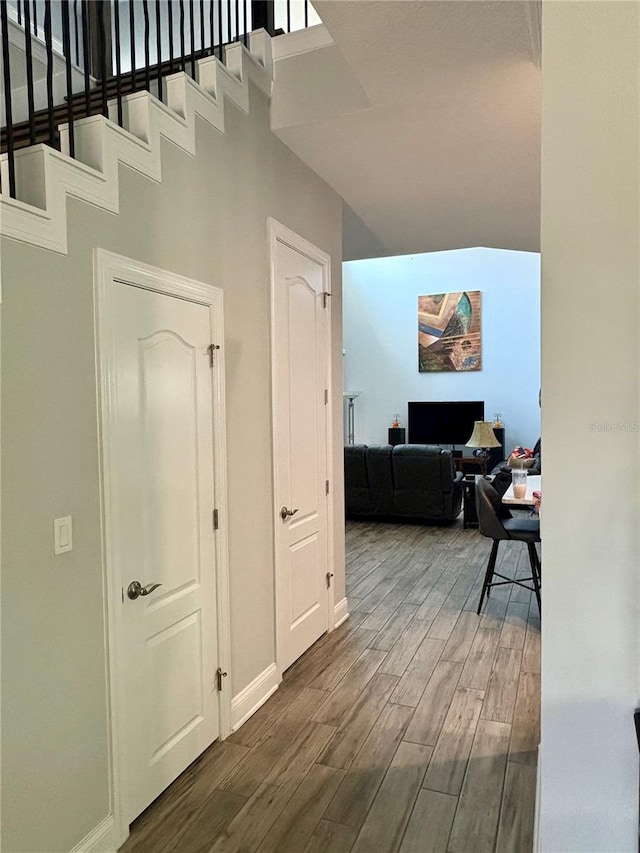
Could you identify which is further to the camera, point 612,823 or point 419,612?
point 419,612

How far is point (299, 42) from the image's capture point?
2.85m

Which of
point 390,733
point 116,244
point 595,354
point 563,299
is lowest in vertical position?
point 390,733

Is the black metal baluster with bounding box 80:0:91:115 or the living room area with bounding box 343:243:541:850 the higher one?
the black metal baluster with bounding box 80:0:91:115

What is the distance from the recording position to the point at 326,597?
12.4ft

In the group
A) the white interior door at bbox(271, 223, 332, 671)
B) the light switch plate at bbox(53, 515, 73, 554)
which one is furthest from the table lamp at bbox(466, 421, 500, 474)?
the light switch plate at bbox(53, 515, 73, 554)

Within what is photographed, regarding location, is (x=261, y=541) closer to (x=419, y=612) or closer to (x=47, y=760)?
(x=47, y=760)

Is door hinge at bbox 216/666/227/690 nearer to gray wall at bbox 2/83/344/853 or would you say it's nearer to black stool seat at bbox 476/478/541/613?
gray wall at bbox 2/83/344/853

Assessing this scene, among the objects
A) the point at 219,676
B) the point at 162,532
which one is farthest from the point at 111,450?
the point at 219,676

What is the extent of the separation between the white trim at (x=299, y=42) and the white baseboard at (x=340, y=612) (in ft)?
10.8

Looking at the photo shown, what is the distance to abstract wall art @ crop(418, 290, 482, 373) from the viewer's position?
9930mm

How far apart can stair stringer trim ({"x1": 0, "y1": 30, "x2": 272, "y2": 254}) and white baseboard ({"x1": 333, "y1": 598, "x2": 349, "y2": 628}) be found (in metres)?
2.92

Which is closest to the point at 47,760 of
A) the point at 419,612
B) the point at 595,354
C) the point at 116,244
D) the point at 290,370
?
the point at 116,244

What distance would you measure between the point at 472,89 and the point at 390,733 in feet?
9.53

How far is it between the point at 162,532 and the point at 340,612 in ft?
6.98
